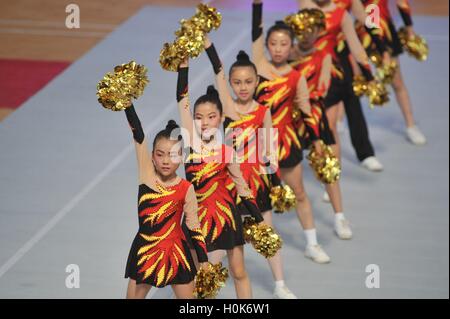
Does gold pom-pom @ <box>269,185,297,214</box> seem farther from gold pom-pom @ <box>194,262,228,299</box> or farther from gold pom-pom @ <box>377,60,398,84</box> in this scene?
gold pom-pom @ <box>377,60,398,84</box>

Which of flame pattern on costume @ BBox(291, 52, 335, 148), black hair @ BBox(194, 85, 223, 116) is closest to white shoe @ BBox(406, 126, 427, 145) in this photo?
flame pattern on costume @ BBox(291, 52, 335, 148)

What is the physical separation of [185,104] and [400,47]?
4521 mm

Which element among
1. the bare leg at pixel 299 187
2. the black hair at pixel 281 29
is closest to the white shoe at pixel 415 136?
the bare leg at pixel 299 187

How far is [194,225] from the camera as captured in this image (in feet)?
22.3

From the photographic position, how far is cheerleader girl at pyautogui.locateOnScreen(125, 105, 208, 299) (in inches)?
261

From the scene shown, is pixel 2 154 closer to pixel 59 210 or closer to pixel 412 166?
pixel 59 210

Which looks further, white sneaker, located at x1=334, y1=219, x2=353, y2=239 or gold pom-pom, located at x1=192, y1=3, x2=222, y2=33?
white sneaker, located at x1=334, y1=219, x2=353, y2=239

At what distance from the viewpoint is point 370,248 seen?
30.8 feet

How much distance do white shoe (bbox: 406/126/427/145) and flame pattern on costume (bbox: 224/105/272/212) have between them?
3.50 meters

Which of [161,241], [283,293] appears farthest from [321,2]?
[161,241]

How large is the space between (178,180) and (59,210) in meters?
2.65

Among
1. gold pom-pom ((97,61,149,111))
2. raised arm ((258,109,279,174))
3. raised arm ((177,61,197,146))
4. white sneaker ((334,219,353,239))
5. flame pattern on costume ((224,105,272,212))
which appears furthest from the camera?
white sneaker ((334,219,353,239))

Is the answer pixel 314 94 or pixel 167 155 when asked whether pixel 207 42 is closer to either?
pixel 167 155

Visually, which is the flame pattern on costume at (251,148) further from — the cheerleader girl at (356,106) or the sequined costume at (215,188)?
the cheerleader girl at (356,106)
